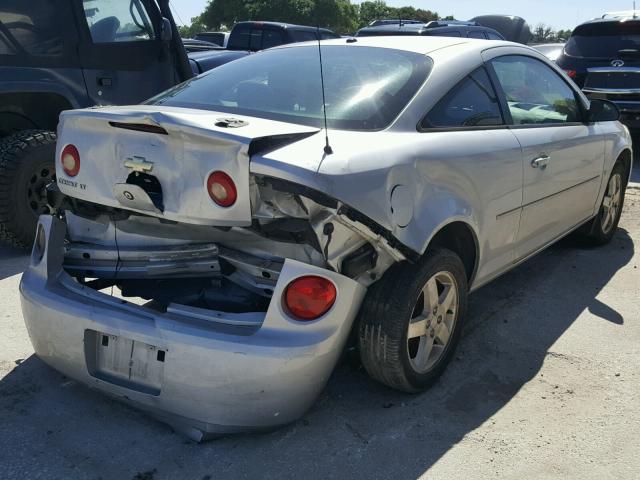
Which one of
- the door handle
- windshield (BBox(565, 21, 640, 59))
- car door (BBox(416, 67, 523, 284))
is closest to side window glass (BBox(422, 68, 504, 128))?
car door (BBox(416, 67, 523, 284))

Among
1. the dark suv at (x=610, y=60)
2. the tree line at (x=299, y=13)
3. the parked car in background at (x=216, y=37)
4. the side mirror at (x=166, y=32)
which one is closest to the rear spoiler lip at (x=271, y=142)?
the side mirror at (x=166, y=32)

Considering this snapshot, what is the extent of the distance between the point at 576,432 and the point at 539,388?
376 mm

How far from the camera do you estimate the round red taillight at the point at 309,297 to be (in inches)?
101

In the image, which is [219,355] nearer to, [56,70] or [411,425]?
[411,425]

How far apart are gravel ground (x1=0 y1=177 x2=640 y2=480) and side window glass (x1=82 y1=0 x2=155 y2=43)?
2777 millimetres

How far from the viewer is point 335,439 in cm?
283

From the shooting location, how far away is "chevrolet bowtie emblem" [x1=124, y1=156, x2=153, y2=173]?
268 cm

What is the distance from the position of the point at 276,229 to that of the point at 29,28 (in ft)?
12.0

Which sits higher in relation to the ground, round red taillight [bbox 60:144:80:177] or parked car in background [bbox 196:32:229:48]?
round red taillight [bbox 60:144:80:177]

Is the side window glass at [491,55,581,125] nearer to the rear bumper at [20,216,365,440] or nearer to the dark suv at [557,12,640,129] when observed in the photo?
the rear bumper at [20,216,365,440]

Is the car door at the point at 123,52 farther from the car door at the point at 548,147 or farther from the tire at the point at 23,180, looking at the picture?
the car door at the point at 548,147

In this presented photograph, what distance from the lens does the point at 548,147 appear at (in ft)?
12.9

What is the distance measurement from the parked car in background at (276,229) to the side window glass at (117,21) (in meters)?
2.42

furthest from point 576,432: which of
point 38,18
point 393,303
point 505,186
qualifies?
point 38,18
